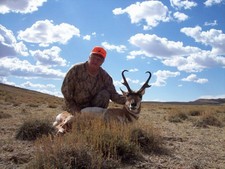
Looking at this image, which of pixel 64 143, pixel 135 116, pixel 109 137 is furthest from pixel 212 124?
pixel 64 143

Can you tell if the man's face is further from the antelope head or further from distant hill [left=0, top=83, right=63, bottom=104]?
distant hill [left=0, top=83, right=63, bottom=104]

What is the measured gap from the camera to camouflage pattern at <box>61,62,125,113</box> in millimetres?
10109

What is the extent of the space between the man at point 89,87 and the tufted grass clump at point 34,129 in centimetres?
73

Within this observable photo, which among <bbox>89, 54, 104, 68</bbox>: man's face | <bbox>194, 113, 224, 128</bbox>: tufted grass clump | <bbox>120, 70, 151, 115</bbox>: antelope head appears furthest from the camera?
<bbox>194, 113, 224, 128</bbox>: tufted grass clump

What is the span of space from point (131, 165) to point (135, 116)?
117 inches

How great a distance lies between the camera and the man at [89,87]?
395 inches

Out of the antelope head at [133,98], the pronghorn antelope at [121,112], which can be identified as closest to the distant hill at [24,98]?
the pronghorn antelope at [121,112]

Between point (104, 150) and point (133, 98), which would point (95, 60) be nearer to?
Result: point (133, 98)

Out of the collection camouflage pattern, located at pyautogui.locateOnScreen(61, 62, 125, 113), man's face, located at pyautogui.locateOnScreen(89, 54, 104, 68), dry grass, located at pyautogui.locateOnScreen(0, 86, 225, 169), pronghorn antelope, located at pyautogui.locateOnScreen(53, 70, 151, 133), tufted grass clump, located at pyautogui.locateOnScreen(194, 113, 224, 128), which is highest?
man's face, located at pyautogui.locateOnScreen(89, 54, 104, 68)

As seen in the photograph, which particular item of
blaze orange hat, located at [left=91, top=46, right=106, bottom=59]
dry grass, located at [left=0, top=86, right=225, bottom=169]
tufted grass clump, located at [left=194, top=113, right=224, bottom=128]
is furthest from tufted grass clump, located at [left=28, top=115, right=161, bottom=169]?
tufted grass clump, located at [left=194, top=113, right=224, bottom=128]

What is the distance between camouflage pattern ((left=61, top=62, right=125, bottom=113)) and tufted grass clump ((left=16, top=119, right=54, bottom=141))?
738 millimetres

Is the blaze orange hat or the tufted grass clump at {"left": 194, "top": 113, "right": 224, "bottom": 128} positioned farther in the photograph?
the tufted grass clump at {"left": 194, "top": 113, "right": 224, "bottom": 128}

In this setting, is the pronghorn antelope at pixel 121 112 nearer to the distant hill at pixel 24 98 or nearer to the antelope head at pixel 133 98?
the antelope head at pixel 133 98

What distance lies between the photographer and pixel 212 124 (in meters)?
16.0
